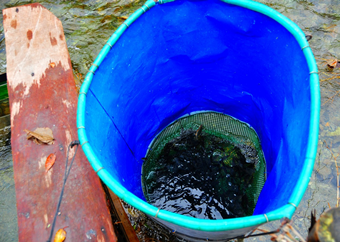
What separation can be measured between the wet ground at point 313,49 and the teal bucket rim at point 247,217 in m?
0.77

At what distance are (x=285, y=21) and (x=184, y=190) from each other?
122 cm

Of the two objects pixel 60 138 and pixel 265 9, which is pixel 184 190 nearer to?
pixel 60 138

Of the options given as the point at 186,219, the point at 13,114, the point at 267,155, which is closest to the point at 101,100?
the point at 13,114

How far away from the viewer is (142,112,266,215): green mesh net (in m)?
1.72

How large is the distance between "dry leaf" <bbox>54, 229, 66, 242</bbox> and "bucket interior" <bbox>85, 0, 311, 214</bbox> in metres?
0.36

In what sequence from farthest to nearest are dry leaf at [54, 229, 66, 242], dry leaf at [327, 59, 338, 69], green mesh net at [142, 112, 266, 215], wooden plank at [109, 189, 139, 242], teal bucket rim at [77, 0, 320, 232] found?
dry leaf at [327, 59, 338, 69] → green mesh net at [142, 112, 266, 215] → wooden plank at [109, 189, 139, 242] → dry leaf at [54, 229, 66, 242] → teal bucket rim at [77, 0, 320, 232]

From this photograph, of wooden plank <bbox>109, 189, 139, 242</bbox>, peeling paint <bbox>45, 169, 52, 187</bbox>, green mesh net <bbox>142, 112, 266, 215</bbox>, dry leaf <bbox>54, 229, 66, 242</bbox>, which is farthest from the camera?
green mesh net <bbox>142, 112, 266, 215</bbox>

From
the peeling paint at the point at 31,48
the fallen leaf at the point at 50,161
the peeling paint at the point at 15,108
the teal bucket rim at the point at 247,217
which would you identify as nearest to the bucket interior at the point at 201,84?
the teal bucket rim at the point at 247,217

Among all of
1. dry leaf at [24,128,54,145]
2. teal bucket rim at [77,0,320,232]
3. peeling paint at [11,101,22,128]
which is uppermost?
teal bucket rim at [77,0,320,232]

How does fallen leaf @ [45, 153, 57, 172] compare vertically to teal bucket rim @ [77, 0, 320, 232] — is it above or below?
below

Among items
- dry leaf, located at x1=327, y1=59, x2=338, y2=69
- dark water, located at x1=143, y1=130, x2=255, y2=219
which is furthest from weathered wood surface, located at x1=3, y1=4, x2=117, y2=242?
dry leaf, located at x1=327, y1=59, x2=338, y2=69

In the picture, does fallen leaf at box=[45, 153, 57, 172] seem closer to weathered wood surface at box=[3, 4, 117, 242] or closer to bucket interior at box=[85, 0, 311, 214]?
weathered wood surface at box=[3, 4, 117, 242]

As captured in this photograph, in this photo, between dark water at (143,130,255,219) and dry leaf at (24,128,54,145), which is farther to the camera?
dark water at (143,130,255,219)

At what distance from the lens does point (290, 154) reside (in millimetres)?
1143
